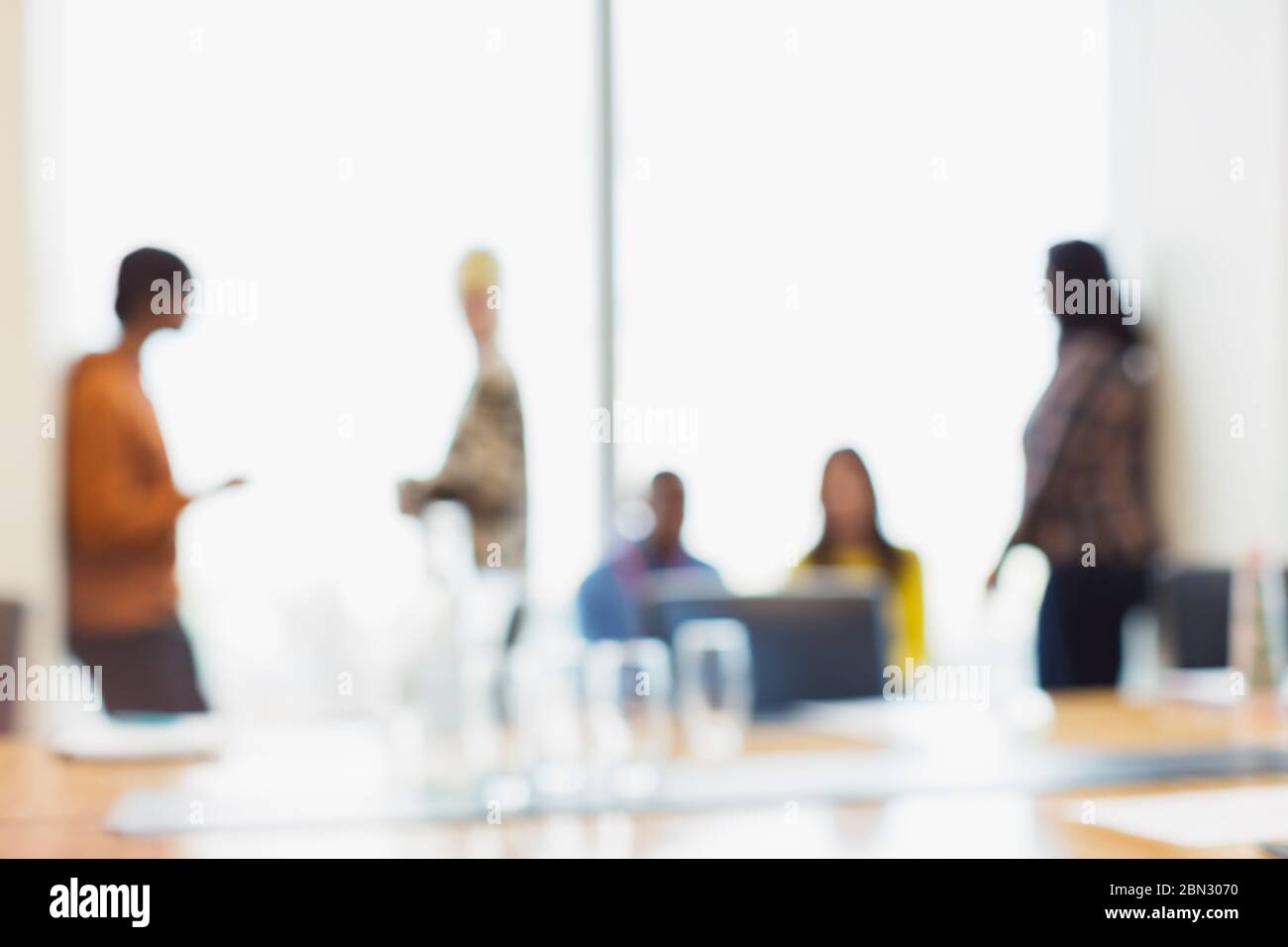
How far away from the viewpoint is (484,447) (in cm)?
286

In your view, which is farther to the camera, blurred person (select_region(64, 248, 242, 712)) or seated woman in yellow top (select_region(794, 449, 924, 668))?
seated woman in yellow top (select_region(794, 449, 924, 668))

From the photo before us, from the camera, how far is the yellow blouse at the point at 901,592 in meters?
3.07

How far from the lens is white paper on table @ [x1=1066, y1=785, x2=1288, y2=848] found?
1016 millimetres

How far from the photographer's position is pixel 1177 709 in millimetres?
2062

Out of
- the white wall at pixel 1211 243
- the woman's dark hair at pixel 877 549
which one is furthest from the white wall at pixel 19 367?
the white wall at pixel 1211 243

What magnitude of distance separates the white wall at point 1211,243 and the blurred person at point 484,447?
2164mm

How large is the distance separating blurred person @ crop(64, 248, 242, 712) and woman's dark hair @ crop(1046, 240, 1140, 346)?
1905 millimetres

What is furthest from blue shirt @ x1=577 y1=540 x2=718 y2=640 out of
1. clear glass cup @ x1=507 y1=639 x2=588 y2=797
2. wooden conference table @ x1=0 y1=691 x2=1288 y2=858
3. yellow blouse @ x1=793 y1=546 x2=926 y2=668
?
wooden conference table @ x1=0 y1=691 x2=1288 y2=858

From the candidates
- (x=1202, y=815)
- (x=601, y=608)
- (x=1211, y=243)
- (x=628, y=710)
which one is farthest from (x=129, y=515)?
(x=1211, y=243)

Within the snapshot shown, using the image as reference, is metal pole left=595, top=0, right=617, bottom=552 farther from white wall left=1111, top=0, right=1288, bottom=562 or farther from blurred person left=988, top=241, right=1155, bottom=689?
white wall left=1111, top=0, right=1288, bottom=562

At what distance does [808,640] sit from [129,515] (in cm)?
112

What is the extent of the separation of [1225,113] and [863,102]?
1.03 metres

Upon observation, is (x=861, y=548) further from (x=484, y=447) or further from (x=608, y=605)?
(x=484, y=447)
